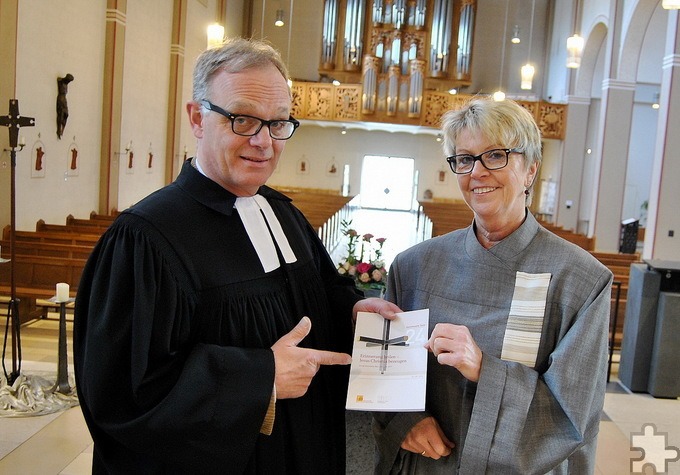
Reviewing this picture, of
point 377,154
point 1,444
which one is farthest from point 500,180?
point 377,154

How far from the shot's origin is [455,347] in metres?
1.66

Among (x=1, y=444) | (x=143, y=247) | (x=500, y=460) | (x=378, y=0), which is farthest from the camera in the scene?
(x=378, y=0)

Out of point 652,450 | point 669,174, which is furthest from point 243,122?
point 669,174

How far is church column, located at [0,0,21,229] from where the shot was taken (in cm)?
863

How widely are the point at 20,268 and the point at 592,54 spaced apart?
612 inches

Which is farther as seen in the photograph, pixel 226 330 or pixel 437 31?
pixel 437 31

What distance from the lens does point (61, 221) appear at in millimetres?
10836

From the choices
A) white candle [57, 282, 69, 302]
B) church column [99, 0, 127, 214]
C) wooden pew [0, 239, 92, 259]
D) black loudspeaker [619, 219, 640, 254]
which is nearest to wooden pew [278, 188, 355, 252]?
church column [99, 0, 127, 214]

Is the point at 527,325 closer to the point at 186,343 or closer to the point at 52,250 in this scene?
the point at 186,343

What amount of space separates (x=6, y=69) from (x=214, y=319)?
331 inches

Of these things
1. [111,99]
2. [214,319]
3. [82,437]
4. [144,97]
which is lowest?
[82,437]

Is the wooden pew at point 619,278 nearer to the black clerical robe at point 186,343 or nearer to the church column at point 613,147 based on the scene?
the church column at point 613,147

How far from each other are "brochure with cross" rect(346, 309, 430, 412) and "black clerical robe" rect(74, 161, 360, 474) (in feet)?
0.66

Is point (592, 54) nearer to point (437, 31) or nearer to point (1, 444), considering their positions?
point (437, 31)
